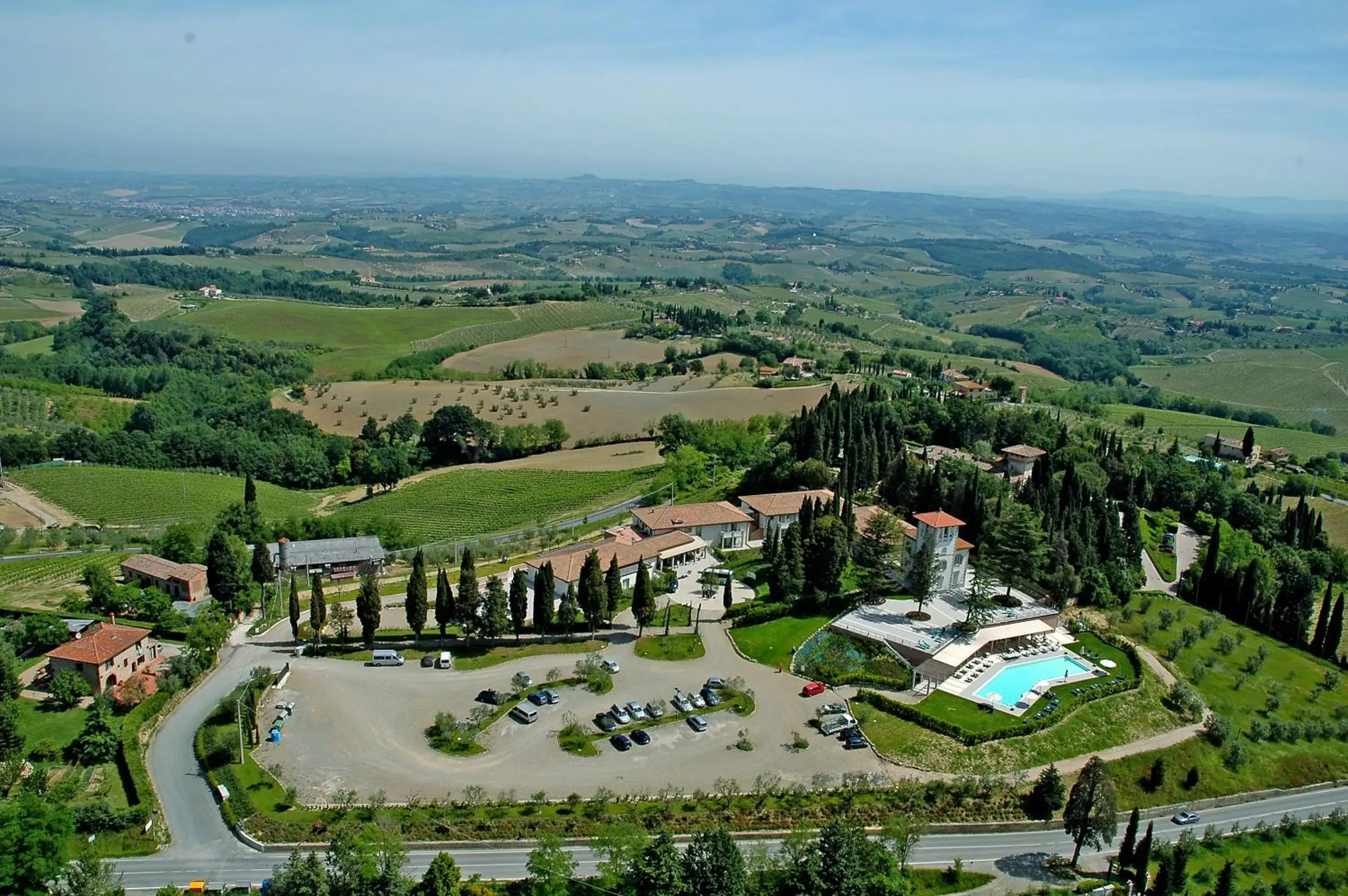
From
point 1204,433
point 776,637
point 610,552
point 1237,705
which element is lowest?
point 1237,705

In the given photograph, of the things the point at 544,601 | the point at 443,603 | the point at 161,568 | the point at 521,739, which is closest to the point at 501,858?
the point at 521,739

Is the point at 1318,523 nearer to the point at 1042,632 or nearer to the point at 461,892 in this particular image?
the point at 1042,632

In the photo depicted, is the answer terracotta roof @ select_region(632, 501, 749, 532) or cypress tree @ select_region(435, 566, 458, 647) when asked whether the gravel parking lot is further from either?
terracotta roof @ select_region(632, 501, 749, 532)

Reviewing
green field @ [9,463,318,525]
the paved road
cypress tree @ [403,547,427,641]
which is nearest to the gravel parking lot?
cypress tree @ [403,547,427,641]

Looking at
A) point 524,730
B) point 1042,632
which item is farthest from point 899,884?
point 1042,632

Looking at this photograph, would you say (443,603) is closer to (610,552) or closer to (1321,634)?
(610,552)
